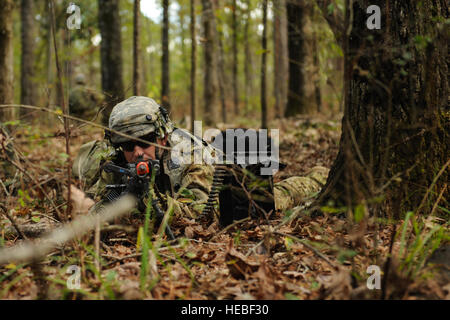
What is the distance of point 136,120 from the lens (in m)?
3.40

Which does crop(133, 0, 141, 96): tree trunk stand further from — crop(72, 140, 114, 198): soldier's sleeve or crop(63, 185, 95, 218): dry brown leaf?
crop(63, 185, 95, 218): dry brown leaf

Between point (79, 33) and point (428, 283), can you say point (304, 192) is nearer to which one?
point (428, 283)

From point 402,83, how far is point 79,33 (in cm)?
1073


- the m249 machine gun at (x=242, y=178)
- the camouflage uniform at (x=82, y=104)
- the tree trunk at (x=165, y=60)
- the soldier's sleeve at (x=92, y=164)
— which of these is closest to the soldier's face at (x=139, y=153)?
the soldier's sleeve at (x=92, y=164)

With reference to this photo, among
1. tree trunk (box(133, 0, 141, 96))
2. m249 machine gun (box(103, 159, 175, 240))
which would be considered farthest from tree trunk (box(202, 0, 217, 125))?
m249 machine gun (box(103, 159, 175, 240))

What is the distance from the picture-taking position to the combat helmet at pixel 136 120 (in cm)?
338

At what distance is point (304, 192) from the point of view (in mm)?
4098

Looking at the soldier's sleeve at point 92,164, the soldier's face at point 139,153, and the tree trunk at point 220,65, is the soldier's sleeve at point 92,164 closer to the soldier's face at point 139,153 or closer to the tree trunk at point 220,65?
the soldier's face at point 139,153

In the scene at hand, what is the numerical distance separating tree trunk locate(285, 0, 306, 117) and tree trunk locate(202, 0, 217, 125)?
7.12 feet

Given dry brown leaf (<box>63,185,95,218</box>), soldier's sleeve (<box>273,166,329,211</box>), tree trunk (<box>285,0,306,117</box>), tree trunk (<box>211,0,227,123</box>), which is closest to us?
dry brown leaf (<box>63,185,95,218</box>)

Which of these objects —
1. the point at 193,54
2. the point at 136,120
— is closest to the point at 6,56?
the point at 136,120

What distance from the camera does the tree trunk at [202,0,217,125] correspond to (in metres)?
10.9

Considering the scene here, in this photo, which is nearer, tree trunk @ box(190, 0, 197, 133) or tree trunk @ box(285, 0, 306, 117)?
tree trunk @ box(190, 0, 197, 133)
